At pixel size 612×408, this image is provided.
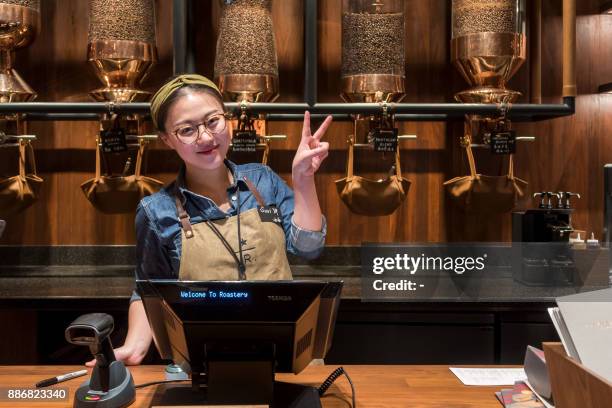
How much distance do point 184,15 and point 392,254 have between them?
43.5 inches

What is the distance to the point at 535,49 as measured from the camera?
274 centimetres

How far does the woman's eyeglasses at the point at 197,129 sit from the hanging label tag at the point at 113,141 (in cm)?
69

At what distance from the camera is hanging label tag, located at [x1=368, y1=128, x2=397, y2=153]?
239 cm

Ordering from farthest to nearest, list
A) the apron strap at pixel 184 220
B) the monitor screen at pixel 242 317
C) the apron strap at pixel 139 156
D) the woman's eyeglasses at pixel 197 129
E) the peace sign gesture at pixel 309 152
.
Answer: the apron strap at pixel 139 156 → the apron strap at pixel 184 220 → the woman's eyeglasses at pixel 197 129 → the peace sign gesture at pixel 309 152 → the monitor screen at pixel 242 317

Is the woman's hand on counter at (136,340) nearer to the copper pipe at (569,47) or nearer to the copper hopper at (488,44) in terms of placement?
the copper hopper at (488,44)

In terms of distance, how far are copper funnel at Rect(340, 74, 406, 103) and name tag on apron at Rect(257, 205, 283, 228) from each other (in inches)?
25.1

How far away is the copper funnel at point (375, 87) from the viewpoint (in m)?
2.38

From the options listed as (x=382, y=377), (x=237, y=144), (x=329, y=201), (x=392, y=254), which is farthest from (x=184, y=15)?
(x=382, y=377)

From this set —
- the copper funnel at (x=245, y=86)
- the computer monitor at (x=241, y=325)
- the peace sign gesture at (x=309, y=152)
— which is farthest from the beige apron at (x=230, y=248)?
the computer monitor at (x=241, y=325)

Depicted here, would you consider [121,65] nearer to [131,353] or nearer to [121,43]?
[121,43]

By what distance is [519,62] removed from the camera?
2.42 metres

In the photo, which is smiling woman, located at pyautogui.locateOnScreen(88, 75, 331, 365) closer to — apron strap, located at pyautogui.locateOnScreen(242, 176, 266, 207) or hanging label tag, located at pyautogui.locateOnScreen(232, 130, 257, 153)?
apron strap, located at pyautogui.locateOnScreen(242, 176, 266, 207)

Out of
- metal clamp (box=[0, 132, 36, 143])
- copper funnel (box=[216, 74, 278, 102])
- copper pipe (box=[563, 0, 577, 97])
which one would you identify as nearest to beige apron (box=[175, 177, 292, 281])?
copper funnel (box=[216, 74, 278, 102])

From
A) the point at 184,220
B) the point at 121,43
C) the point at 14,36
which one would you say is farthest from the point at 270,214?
the point at 14,36
